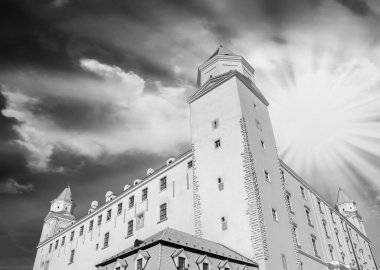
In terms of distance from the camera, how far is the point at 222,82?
33656 mm

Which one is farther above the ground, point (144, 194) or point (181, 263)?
point (144, 194)

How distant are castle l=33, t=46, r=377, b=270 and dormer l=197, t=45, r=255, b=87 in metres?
0.12

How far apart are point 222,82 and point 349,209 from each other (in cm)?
5615

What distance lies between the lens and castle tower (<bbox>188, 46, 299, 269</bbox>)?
82.4 ft

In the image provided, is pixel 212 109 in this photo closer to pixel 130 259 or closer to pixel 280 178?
pixel 280 178

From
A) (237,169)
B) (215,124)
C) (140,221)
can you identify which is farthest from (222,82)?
(140,221)

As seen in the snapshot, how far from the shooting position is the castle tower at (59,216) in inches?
2387

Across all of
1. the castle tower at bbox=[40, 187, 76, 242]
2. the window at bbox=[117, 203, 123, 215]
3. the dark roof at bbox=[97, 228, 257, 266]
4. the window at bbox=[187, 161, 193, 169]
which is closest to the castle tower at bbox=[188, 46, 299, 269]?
the dark roof at bbox=[97, 228, 257, 266]

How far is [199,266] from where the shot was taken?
21.2 meters

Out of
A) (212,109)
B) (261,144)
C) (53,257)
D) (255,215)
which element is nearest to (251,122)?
(261,144)

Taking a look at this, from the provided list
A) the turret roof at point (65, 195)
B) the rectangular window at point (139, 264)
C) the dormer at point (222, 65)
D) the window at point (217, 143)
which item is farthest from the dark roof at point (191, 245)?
the turret roof at point (65, 195)

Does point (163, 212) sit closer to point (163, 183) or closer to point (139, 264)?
point (163, 183)

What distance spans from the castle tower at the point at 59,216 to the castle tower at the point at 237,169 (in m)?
40.7

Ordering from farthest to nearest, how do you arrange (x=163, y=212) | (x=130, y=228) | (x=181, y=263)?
(x=130, y=228) → (x=163, y=212) → (x=181, y=263)
